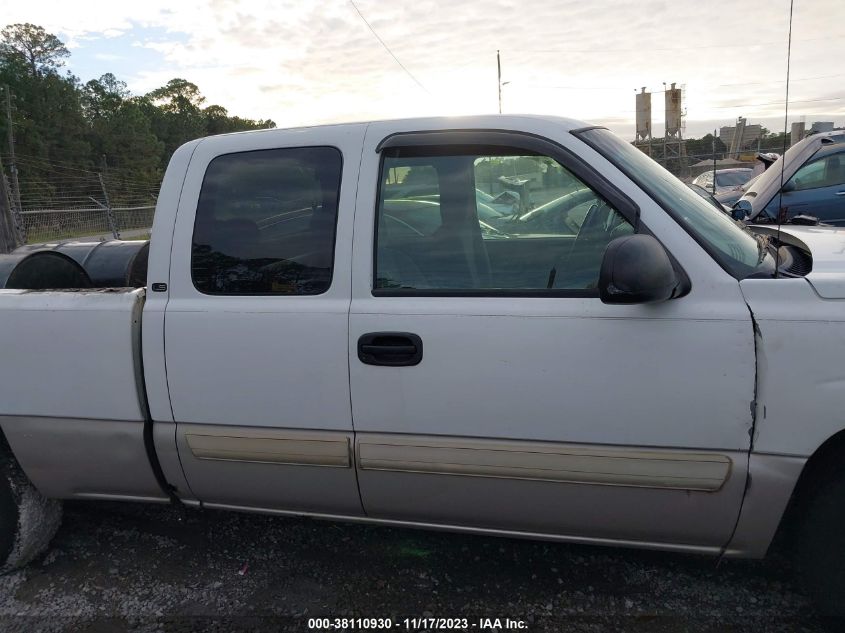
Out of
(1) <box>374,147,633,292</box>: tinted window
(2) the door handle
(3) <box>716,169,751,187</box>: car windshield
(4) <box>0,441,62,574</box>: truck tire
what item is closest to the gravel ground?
(4) <box>0,441,62,574</box>: truck tire

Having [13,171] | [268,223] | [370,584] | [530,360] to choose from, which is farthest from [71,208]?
[530,360]

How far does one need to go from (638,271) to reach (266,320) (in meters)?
1.40

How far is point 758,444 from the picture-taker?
6.72ft

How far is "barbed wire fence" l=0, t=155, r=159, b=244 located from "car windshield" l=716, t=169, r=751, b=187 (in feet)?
48.1

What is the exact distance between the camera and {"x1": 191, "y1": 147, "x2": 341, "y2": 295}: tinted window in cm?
246

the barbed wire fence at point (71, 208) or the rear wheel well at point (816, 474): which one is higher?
the barbed wire fence at point (71, 208)

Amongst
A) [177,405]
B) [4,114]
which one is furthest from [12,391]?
[4,114]

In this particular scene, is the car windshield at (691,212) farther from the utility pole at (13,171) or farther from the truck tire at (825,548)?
the utility pole at (13,171)

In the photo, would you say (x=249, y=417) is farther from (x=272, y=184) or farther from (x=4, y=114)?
(x=4, y=114)

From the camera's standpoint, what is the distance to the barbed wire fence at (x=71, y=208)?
52.2ft

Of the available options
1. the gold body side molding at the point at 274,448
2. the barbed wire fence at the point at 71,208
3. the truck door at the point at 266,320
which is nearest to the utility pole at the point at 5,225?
the barbed wire fence at the point at 71,208

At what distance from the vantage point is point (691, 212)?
2350 mm

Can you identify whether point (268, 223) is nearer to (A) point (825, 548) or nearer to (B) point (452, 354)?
(B) point (452, 354)

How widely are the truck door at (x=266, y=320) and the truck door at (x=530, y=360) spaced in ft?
0.36
